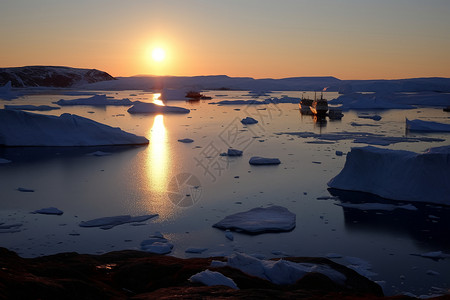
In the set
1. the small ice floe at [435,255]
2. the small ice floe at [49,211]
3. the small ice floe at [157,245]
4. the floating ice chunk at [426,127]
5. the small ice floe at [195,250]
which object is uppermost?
the floating ice chunk at [426,127]

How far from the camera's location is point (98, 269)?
5105mm

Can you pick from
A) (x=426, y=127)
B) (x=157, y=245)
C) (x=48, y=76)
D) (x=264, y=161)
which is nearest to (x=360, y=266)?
(x=157, y=245)

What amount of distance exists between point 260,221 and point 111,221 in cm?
245

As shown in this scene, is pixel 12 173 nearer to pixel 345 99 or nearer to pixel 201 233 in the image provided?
pixel 201 233

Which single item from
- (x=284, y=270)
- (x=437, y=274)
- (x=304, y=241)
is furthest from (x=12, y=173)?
(x=437, y=274)

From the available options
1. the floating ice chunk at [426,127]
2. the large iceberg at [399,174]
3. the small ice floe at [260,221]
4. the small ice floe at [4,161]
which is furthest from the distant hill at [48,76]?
the small ice floe at [260,221]

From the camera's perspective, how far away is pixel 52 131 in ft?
50.3

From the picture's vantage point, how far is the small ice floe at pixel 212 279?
4.38 metres

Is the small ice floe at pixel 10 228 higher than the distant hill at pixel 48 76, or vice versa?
the distant hill at pixel 48 76

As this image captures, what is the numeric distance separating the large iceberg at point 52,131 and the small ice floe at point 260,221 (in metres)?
9.15

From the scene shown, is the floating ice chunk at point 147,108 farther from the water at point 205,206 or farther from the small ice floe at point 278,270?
the small ice floe at point 278,270

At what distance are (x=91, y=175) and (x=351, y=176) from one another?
6.20 meters

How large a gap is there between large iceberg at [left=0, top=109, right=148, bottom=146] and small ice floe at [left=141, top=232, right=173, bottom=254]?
956 cm

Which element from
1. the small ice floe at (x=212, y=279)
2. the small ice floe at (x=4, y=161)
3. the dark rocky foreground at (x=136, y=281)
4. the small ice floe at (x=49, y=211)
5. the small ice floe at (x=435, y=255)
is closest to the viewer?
the dark rocky foreground at (x=136, y=281)
